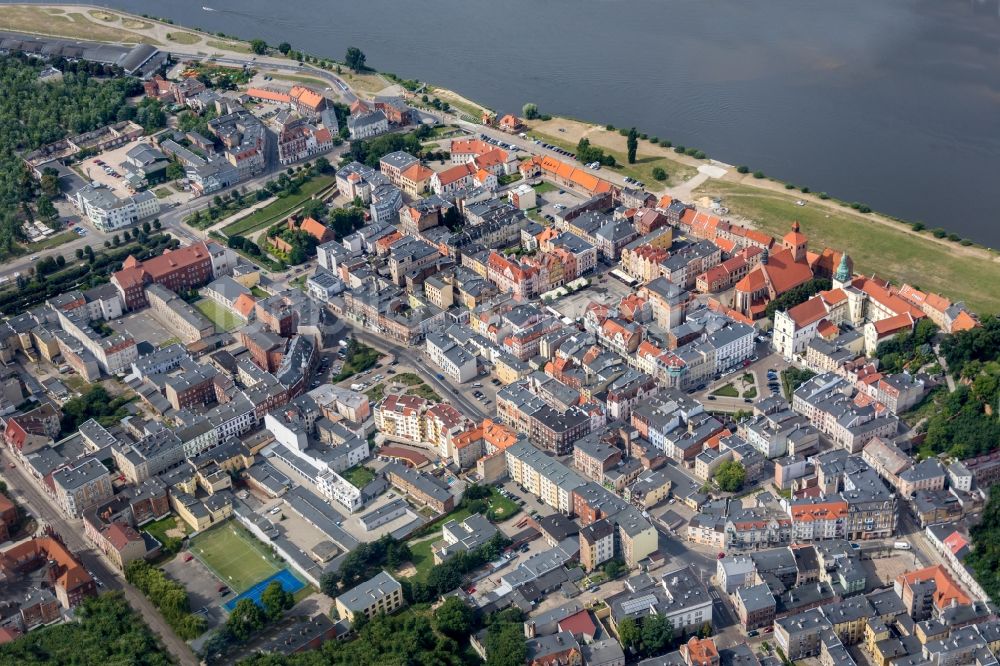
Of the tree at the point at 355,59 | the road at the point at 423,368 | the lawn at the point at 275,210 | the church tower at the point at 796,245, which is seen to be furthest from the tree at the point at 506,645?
the tree at the point at 355,59

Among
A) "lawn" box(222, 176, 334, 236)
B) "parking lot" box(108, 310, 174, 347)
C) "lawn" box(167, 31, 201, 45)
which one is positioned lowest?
"parking lot" box(108, 310, 174, 347)

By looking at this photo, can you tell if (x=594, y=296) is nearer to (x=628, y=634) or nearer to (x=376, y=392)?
(x=376, y=392)

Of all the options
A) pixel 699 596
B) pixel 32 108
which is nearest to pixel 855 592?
pixel 699 596

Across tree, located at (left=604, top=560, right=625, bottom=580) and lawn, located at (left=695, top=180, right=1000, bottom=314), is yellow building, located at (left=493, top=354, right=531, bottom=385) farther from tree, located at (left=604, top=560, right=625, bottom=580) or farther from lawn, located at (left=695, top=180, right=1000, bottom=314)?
lawn, located at (left=695, top=180, right=1000, bottom=314)

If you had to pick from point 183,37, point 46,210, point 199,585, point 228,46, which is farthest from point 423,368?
point 183,37

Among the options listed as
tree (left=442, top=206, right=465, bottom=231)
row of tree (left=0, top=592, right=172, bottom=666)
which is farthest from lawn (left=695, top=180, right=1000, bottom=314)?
row of tree (left=0, top=592, right=172, bottom=666)

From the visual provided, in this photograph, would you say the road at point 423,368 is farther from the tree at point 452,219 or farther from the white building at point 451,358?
the tree at point 452,219

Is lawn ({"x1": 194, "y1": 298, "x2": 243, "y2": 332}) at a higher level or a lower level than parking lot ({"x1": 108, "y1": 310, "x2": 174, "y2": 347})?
higher
